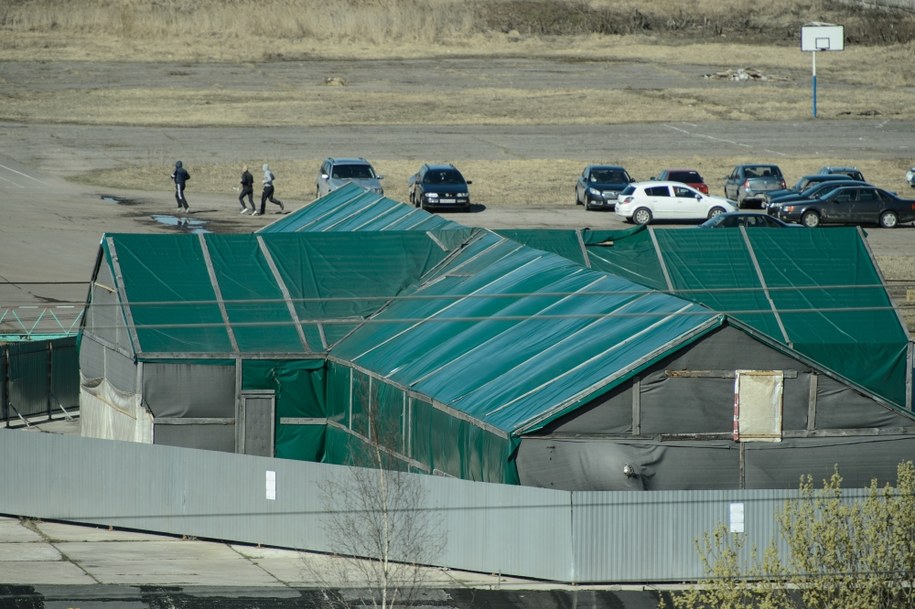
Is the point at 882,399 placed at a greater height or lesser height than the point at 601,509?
greater

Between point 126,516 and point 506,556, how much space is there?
23.6ft

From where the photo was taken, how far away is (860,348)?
2841cm

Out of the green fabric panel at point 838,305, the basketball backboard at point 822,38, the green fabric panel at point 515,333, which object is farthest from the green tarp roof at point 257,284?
the basketball backboard at point 822,38

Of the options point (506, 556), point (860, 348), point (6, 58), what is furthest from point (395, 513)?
point (6, 58)

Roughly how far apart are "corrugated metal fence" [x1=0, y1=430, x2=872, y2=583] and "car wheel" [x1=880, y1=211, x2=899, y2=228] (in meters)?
33.3

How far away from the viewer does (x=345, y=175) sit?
5506 cm

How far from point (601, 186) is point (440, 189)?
255 inches

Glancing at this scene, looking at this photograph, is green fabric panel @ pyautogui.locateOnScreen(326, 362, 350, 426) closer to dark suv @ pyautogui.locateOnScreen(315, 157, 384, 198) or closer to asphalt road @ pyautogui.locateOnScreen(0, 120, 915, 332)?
asphalt road @ pyautogui.locateOnScreen(0, 120, 915, 332)

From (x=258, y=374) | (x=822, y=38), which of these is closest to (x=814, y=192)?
(x=258, y=374)

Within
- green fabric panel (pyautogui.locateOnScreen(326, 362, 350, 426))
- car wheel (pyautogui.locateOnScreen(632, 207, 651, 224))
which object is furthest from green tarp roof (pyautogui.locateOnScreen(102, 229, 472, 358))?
car wheel (pyautogui.locateOnScreen(632, 207, 651, 224))

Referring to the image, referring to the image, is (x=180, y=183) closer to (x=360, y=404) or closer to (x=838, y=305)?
(x=360, y=404)

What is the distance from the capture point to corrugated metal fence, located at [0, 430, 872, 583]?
69.4ft

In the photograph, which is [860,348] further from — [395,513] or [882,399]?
[395,513]

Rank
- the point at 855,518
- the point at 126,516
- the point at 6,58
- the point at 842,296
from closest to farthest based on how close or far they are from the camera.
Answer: the point at 855,518, the point at 126,516, the point at 842,296, the point at 6,58
